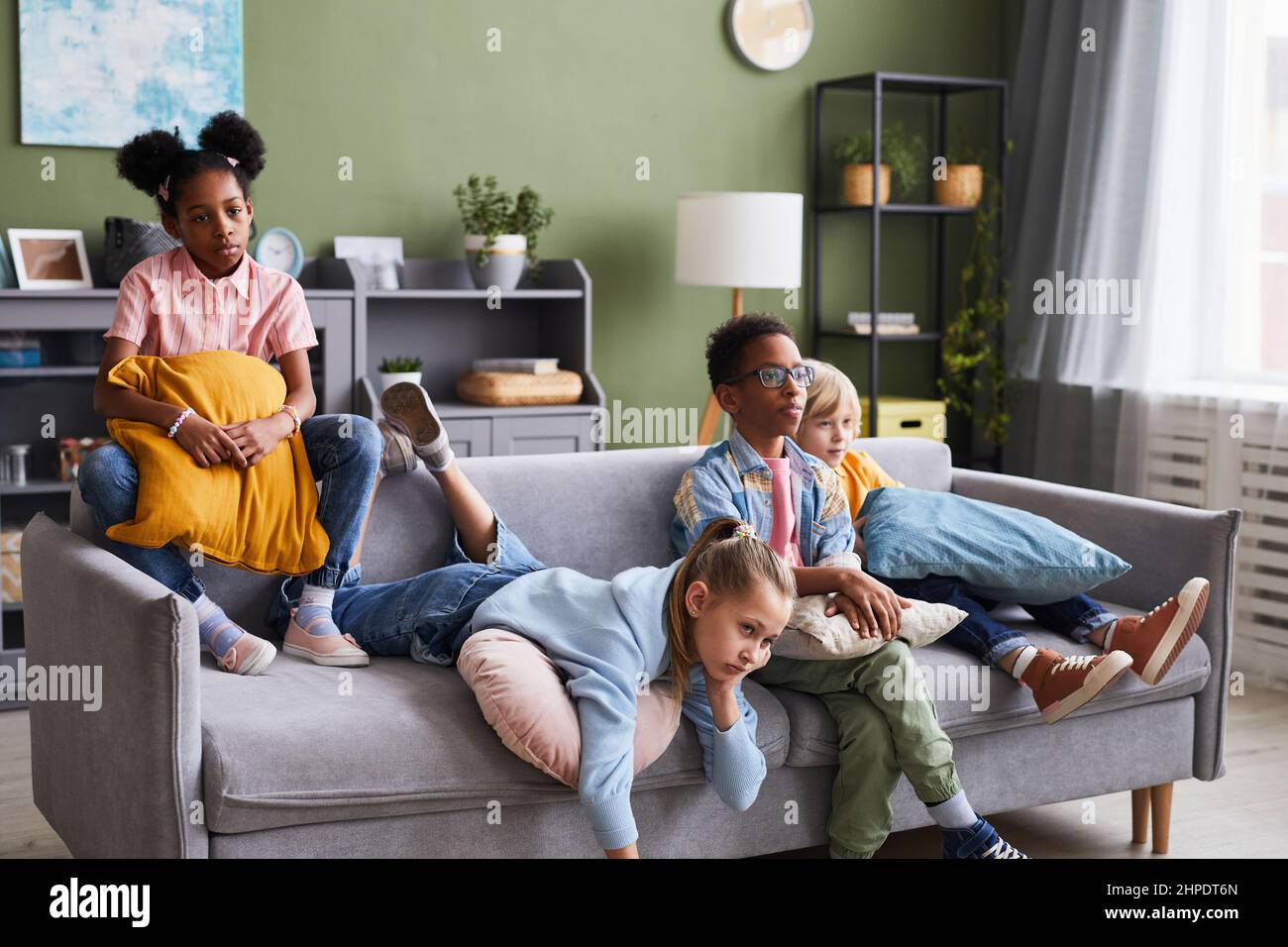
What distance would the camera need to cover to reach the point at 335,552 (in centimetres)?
244

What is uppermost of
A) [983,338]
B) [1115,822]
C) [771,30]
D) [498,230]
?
[771,30]

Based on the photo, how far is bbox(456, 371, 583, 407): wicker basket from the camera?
415cm

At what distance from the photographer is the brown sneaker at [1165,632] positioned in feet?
8.20

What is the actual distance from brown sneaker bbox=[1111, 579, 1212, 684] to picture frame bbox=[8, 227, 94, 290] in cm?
276

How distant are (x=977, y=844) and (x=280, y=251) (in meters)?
2.72

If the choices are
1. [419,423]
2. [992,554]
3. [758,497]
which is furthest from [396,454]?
[992,554]

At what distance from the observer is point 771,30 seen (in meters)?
4.84

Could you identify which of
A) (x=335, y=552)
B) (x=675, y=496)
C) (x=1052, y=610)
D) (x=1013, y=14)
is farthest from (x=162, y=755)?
(x=1013, y=14)

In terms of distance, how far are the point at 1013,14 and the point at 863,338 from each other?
1333mm

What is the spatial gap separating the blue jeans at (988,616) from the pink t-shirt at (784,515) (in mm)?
179

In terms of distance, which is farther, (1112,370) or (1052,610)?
(1112,370)

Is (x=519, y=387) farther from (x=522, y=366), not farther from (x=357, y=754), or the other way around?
(x=357, y=754)
